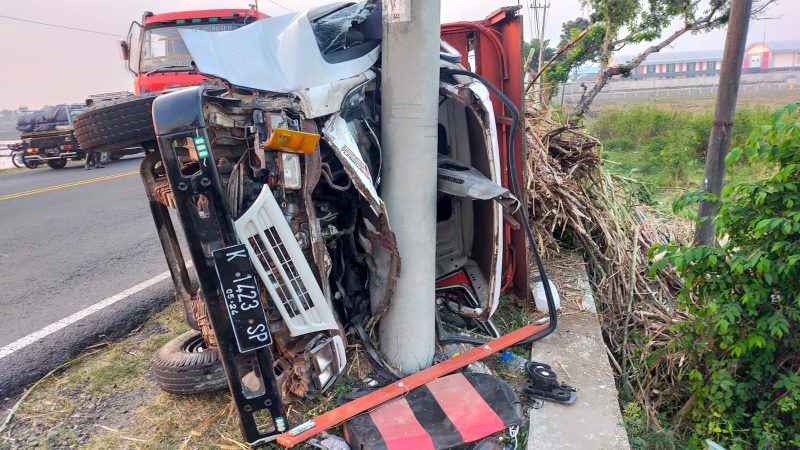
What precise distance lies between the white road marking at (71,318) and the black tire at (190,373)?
4.68 ft

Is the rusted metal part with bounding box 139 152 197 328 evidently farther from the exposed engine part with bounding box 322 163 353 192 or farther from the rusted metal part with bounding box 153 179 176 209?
the exposed engine part with bounding box 322 163 353 192

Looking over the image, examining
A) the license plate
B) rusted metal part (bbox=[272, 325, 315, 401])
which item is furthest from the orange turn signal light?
rusted metal part (bbox=[272, 325, 315, 401])

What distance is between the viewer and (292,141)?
2543 millimetres

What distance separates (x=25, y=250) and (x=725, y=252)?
23.1 feet

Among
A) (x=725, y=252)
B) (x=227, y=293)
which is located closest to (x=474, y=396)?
(x=227, y=293)

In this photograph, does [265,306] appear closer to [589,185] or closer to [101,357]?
[101,357]

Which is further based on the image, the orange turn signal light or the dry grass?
the dry grass


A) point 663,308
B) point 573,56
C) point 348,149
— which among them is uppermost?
point 573,56

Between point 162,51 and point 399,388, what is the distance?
8.88 meters

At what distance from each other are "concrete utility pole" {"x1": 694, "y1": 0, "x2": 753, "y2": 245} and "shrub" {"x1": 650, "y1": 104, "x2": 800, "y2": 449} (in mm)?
1459

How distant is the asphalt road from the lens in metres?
3.82

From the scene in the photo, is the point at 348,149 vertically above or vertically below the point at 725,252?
above

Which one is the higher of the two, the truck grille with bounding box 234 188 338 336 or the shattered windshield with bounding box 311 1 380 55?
the shattered windshield with bounding box 311 1 380 55

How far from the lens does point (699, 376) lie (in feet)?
10.2
